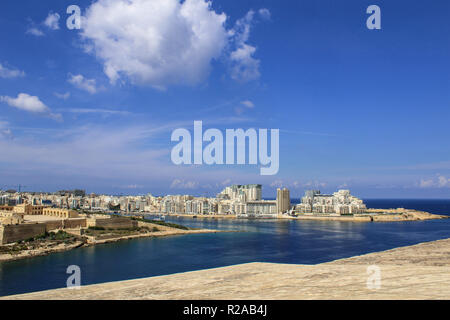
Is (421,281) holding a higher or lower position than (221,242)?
higher

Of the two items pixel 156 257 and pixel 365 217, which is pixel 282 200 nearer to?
pixel 365 217

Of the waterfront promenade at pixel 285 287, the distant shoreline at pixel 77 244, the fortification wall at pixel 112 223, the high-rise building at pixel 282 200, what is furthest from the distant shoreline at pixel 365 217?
the waterfront promenade at pixel 285 287

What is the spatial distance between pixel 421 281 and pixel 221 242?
24.2 metres

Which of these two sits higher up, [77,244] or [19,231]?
[19,231]

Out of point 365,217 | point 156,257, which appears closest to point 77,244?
point 156,257

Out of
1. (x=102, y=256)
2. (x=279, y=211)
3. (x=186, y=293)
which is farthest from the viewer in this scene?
(x=279, y=211)

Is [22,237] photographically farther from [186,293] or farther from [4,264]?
[186,293]

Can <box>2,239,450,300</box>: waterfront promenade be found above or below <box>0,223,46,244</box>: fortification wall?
above

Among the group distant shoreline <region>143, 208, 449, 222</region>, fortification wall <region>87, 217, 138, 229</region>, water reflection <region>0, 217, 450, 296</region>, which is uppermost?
fortification wall <region>87, 217, 138, 229</region>

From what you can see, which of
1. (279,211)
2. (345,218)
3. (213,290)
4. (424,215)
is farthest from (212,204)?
(213,290)

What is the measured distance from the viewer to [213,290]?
10.8 feet

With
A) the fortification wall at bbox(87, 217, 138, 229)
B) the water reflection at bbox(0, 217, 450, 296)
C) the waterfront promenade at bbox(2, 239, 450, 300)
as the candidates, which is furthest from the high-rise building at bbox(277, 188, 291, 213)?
the waterfront promenade at bbox(2, 239, 450, 300)

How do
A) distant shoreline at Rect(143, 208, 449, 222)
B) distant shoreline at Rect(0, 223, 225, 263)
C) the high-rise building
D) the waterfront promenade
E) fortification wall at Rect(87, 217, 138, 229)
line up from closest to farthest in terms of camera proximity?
the waterfront promenade, distant shoreline at Rect(0, 223, 225, 263), fortification wall at Rect(87, 217, 138, 229), distant shoreline at Rect(143, 208, 449, 222), the high-rise building

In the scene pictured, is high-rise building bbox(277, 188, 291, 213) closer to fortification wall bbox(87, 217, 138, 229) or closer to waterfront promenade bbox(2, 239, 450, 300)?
fortification wall bbox(87, 217, 138, 229)
